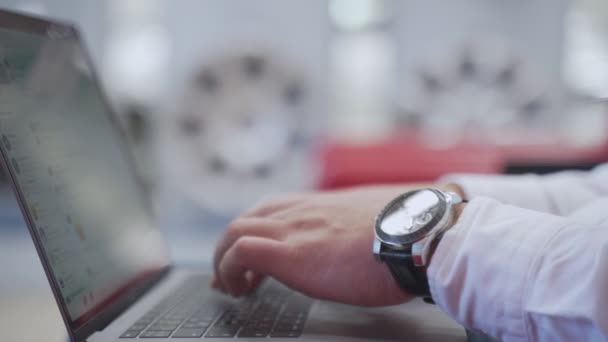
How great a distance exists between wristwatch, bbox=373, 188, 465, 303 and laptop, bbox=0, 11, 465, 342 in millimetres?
44

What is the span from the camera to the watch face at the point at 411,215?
0.45m

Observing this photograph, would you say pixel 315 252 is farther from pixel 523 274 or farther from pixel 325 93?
pixel 325 93

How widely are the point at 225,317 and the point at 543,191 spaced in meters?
0.38

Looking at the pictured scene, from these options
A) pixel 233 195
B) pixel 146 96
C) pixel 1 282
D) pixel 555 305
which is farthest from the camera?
pixel 146 96

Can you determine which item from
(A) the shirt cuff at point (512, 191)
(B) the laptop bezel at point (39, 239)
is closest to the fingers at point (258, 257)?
(B) the laptop bezel at point (39, 239)

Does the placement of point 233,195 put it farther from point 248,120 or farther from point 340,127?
point 340,127

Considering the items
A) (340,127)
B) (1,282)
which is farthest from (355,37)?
(1,282)

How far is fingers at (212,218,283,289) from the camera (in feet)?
1.78

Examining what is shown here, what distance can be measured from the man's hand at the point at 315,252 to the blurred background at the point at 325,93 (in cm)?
64

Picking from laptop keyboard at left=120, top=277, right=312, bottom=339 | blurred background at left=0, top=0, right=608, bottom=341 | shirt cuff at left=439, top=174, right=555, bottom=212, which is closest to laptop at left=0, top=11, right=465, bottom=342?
laptop keyboard at left=120, top=277, right=312, bottom=339

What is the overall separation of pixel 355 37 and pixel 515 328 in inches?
120

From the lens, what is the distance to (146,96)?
3217mm

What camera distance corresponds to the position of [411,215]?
0.48 metres

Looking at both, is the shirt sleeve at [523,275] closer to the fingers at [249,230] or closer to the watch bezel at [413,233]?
the watch bezel at [413,233]
